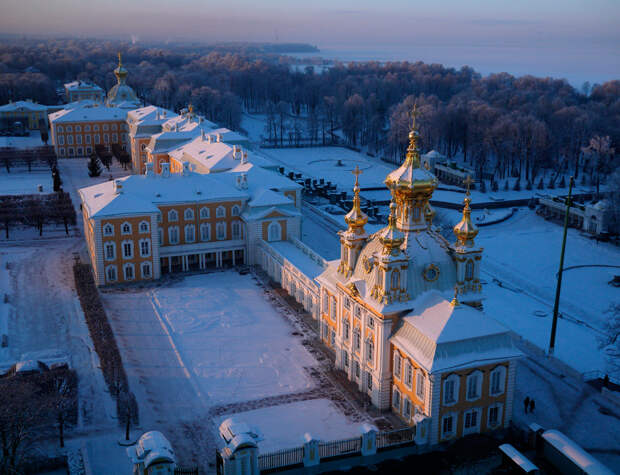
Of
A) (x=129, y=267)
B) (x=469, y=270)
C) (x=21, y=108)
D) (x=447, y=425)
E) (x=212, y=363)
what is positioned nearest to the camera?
(x=447, y=425)

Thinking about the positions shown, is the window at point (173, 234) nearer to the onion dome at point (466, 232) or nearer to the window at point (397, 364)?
the window at point (397, 364)

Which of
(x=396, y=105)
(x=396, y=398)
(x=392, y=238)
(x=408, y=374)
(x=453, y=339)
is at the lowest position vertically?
(x=396, y=398)

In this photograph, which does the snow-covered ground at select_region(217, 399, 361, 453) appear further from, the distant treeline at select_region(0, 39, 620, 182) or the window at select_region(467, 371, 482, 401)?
the distant treeline at select_region(0, 39, 620, 182)

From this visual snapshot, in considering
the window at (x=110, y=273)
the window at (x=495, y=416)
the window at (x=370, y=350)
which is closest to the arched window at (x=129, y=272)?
the window at (x=110, y=273)

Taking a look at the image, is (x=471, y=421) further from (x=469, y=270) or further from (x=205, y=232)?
(x=205, y=232)

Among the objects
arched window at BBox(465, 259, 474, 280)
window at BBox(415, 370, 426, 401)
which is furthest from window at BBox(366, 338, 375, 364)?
arched window at BBox(465, 259, 474, 280)

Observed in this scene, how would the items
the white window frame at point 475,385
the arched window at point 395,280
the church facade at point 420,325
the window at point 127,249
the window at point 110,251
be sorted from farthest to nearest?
1. the window at point 127,249
2. the window at point 110,251
3. the arched window at point 395,280
4. the white window frame at point 475,385
5. the church facade at point 420,325

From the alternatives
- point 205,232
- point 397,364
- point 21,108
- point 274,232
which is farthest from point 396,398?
point 21,108
